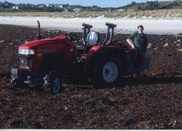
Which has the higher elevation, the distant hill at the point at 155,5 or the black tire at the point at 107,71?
the distant hill at the point at 155,5

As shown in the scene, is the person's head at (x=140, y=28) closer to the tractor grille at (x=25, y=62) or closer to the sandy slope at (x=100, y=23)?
the sandy slope at (x=100, y=23)

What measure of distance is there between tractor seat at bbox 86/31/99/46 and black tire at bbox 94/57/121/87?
0.73m

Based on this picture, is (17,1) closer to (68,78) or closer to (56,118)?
(56,118)

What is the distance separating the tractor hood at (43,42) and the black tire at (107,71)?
848 mm

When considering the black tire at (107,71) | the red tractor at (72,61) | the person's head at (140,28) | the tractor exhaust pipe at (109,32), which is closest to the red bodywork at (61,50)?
the red tractor at (72,61)

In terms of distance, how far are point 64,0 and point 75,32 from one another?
5.80 feet

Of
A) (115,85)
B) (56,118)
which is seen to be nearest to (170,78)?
(115,85)

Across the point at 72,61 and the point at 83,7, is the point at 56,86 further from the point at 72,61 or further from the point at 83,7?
the point at 83,7

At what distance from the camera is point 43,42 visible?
9.51 m

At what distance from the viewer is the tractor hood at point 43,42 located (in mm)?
9352

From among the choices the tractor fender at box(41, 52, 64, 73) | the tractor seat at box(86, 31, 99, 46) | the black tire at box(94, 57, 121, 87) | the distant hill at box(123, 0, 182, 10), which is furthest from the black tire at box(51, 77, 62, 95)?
the distant hill at box(123, 0, 182, 10)

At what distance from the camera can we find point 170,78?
32.6ft

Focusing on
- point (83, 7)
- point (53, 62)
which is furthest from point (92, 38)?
point (83, 7)

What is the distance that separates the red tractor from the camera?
9.52 metres
